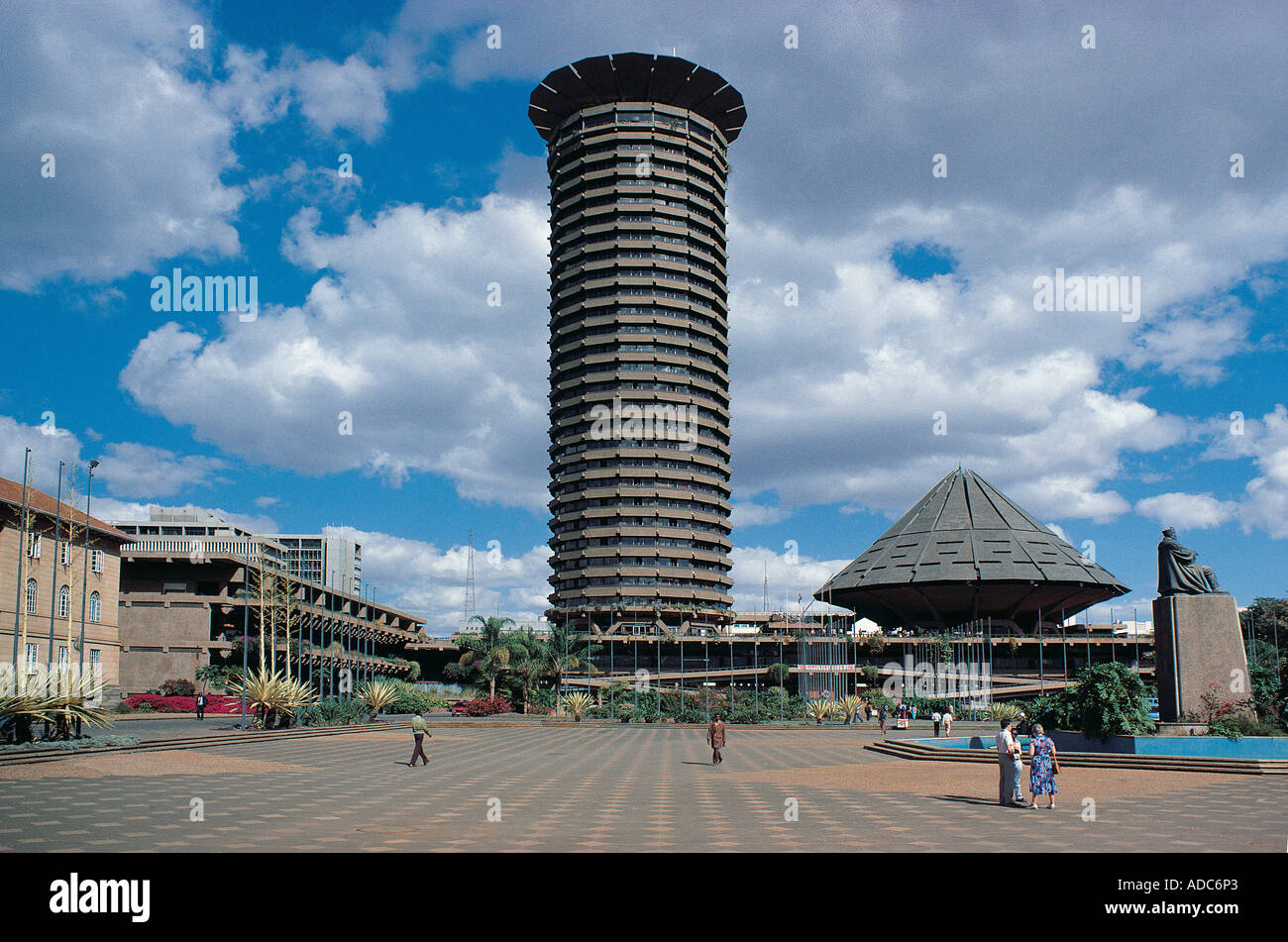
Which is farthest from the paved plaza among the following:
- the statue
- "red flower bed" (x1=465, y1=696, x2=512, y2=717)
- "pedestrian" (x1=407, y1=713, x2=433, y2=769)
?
"red flower bed" (x1=465, y1=696, x2=512, y2=717)

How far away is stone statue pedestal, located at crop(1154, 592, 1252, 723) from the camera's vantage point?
26953mm

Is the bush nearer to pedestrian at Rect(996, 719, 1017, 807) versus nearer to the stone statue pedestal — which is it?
the stone statue pedestal

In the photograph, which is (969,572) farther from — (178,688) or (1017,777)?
(1017,777)

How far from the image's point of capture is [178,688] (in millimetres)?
68500

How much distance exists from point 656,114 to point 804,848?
116378 millimetres

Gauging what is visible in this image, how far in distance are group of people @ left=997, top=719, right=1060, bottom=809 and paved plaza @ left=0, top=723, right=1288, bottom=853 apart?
1.39 ft

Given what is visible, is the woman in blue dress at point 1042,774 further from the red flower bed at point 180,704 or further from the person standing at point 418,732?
the red flower bed at point 180,704

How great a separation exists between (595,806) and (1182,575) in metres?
20.3

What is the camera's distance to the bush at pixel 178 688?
68.1 metres

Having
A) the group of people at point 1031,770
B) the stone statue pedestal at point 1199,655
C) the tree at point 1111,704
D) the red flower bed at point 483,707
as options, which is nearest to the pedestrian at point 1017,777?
the group of people at point 1031,770

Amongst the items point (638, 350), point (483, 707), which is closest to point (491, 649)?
point (483, 707)

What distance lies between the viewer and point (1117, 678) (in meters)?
26.3

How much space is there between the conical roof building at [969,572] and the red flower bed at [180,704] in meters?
66.3
